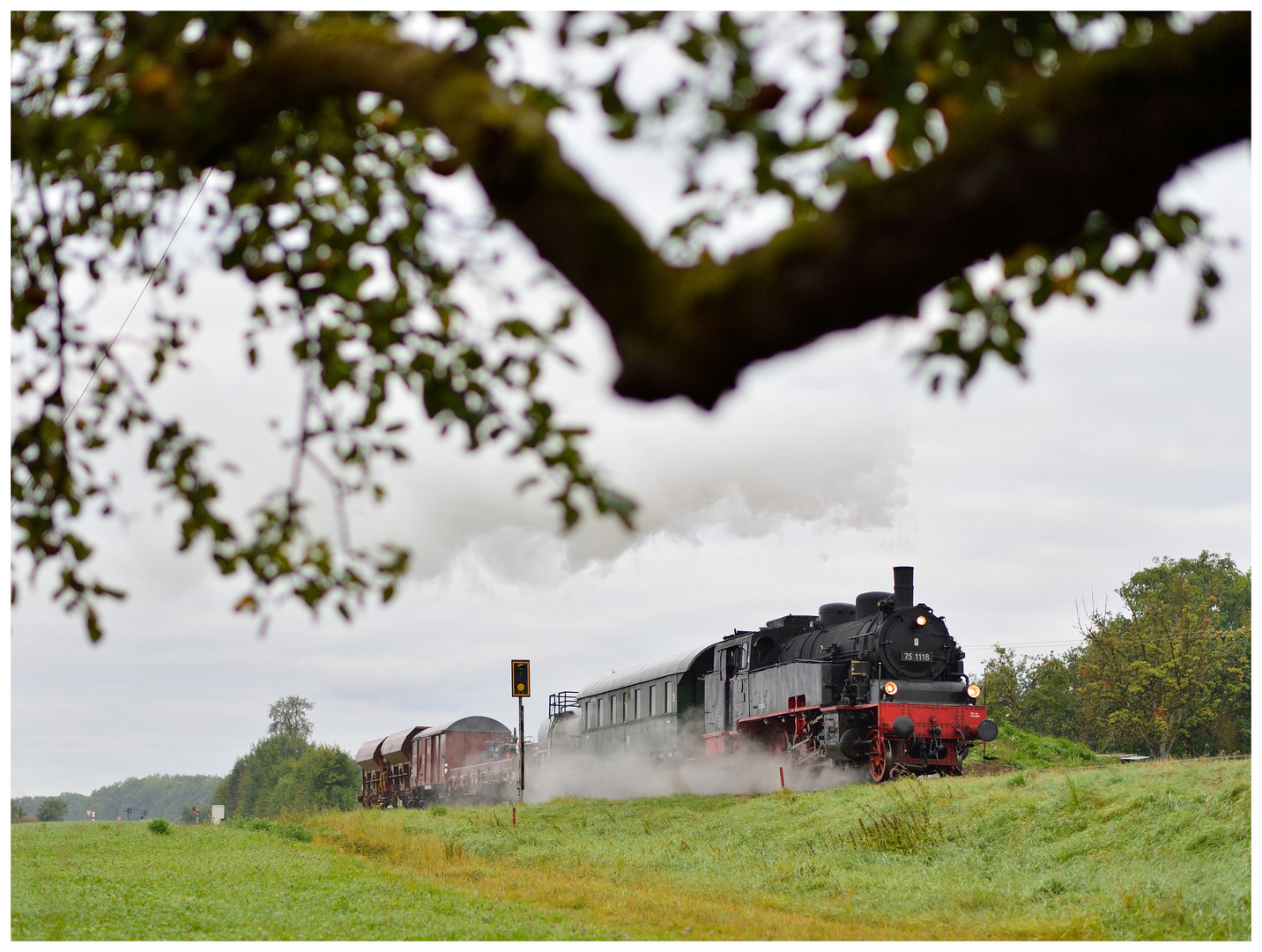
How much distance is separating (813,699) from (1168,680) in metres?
22.8

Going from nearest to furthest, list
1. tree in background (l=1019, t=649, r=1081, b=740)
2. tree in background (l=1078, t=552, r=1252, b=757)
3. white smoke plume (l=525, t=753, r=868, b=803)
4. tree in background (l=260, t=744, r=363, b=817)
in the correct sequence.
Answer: white smoke plume (l=525, t=753, r=868, b=803) → tree in background (l=1078, t=552, r=1252, b=757) → tree in background (l=1019, t=649, r=1081, b=740) → tree in background (l=260, t=744, r=363, b=817)

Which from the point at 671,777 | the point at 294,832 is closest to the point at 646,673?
the point at 671,777

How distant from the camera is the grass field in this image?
8781mm

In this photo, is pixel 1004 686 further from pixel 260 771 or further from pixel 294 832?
pixel 260 771

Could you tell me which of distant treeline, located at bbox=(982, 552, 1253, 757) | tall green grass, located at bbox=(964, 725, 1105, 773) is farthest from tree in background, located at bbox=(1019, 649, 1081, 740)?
tall green grass, located at bbox=(964, 725, 1105, 773)

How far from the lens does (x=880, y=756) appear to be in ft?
61.8

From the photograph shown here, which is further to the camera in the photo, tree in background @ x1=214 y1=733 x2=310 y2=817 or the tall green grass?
tree in background @ x1=214 y1=733 x2=310 y2=817

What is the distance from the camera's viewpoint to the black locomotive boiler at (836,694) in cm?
1912

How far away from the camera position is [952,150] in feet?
8.16

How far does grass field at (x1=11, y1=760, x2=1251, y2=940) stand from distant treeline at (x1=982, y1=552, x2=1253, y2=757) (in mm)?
20668

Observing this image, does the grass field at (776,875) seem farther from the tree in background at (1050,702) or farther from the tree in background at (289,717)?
the tree in background at (289,717)

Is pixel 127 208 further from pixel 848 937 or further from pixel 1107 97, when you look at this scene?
pixel 848 937

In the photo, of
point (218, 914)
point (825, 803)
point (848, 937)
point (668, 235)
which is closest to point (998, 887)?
point (848, 937)

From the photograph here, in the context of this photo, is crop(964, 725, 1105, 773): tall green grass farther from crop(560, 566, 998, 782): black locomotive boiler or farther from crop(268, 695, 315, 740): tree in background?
crop(268, 695, 315, 740): tree in background
